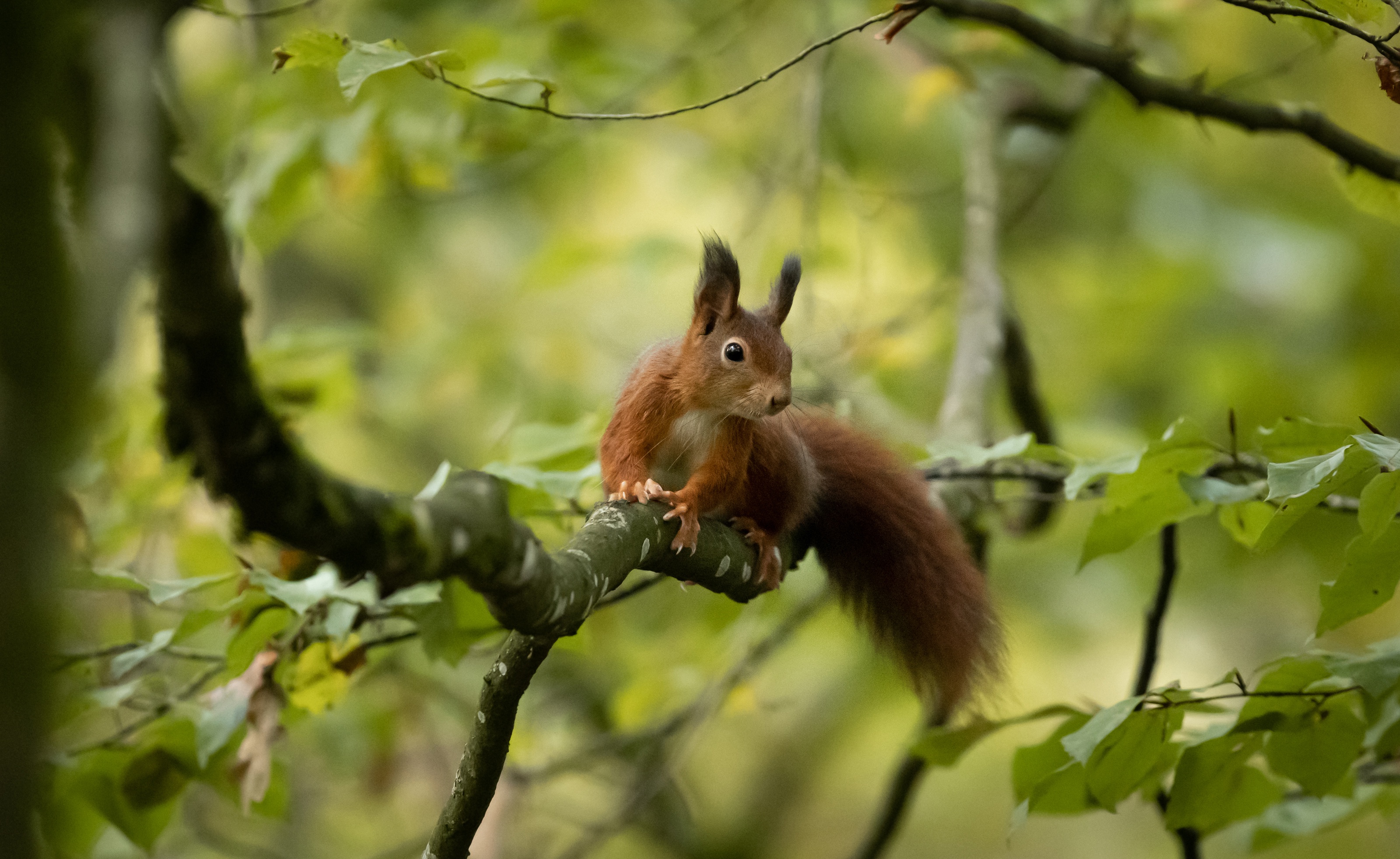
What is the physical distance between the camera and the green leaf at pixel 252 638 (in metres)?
1.56

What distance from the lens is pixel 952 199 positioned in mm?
4832

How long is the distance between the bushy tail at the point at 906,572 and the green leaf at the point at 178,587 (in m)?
1.06

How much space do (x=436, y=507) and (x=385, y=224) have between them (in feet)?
14.5

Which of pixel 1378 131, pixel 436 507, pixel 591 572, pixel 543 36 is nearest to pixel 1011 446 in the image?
pixel 591 572

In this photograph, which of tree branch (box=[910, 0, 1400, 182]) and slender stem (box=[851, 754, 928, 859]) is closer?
tree branch (box=[910, 0, 1400, 182])

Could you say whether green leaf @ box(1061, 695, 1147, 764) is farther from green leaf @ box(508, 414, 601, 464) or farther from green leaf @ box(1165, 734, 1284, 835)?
green leaf @ box(508, 414, 601, 464)

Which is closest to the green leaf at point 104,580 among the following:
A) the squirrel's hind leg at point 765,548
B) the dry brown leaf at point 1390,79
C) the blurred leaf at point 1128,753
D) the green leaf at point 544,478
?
the green leaf at point 544,478

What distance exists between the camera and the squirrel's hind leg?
6.25 ft

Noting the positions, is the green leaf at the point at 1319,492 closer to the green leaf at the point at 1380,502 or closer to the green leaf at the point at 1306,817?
the green leaf at the point at 1380,502

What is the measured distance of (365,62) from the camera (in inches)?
56.6

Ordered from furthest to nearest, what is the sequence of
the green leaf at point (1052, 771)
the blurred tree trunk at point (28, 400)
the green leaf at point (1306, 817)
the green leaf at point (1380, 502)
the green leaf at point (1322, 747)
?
the green leaf at point (1306, 817), the green leaf at point (1052, 771), the green leaf at point (1322, 747), the green leaf at point (1380, 502), the blurred tree trunk at point (28, 400)

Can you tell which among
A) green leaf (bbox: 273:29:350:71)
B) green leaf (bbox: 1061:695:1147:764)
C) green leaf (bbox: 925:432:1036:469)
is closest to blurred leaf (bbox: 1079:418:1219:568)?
green leaf (bbox: 925:432:1036:469)

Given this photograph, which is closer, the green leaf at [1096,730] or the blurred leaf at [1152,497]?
the green leaf at [1096,730]

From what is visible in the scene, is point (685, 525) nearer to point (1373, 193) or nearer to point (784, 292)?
point (784, 292)
